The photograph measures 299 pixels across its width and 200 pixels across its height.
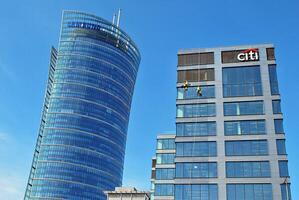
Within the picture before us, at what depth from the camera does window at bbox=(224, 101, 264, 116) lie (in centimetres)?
7788

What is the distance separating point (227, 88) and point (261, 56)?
10.4m

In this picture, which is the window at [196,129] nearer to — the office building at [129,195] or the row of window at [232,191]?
the row of window at [232,191]

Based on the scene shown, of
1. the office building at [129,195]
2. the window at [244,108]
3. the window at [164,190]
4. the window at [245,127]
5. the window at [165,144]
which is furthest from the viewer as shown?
the window at [165,144]

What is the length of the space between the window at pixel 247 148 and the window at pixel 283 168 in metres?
3.25

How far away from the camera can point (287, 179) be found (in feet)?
230

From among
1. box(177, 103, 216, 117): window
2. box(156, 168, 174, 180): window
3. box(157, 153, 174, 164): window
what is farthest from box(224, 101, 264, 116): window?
box(157, 153, 174, 164): window

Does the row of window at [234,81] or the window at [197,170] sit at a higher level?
the row of window at [234,81]

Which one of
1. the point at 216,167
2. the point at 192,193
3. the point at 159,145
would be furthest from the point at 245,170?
the point at 159,145

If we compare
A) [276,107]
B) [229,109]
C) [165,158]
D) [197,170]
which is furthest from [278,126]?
[165,158]

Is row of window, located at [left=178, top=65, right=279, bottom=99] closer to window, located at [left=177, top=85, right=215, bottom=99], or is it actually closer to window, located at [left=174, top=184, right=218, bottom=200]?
window, located at [left=177, top=85, right=215, bottom=99]

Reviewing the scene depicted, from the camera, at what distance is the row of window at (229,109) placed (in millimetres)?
77875

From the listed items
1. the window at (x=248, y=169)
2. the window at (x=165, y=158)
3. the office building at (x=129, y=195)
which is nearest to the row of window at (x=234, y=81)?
the window at (x=248, y=169)

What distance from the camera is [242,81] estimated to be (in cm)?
8162

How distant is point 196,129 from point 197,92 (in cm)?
814
